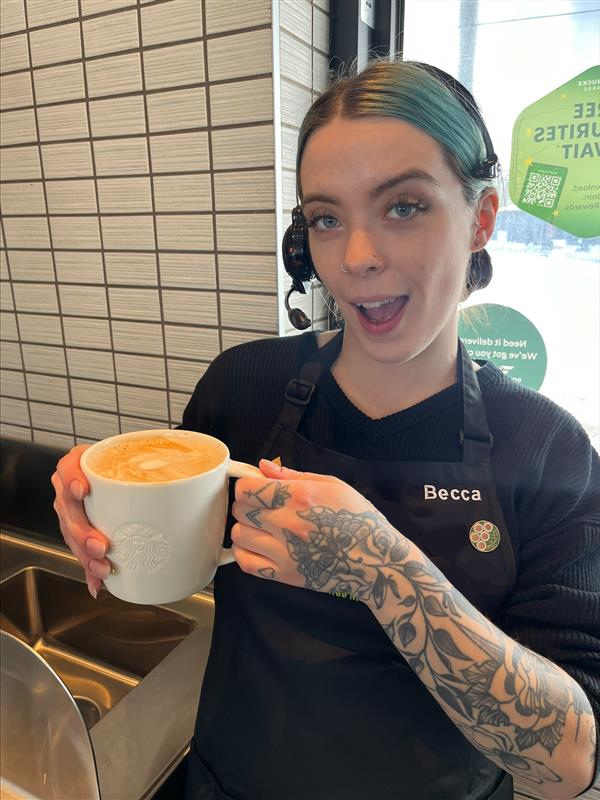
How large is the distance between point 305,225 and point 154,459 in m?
0.44

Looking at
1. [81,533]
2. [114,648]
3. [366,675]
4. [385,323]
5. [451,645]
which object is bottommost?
[114,648]

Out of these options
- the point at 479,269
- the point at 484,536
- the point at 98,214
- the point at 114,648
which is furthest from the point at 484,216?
the point at 114,648

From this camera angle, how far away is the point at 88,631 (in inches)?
55.6

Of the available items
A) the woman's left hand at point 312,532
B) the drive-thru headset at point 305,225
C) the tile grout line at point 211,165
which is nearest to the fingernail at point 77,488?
the woman's left hand at point 312,532

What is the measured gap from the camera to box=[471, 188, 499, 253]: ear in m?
0.80

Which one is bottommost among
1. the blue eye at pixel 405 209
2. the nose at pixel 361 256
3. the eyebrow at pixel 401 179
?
the nose at pixel 361 256

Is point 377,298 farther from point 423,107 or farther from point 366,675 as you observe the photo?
point 366,675

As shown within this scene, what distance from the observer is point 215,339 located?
1264mm

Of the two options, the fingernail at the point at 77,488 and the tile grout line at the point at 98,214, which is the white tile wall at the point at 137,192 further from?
the fingernail at the point at 77,488

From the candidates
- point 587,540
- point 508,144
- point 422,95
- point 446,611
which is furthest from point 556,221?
Answer: point 446,611

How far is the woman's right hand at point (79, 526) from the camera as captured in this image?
583mm

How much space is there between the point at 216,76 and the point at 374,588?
3.23ft

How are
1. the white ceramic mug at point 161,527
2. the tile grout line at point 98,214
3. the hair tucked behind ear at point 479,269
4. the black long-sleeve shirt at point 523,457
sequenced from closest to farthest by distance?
the white ceramic mug at point 161,527, the black long-sleeve shirt at point 523,457, the hair tucked behind ear at point 479,269, the tile grout line at point 98,214

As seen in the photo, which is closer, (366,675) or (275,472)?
(275,472)
